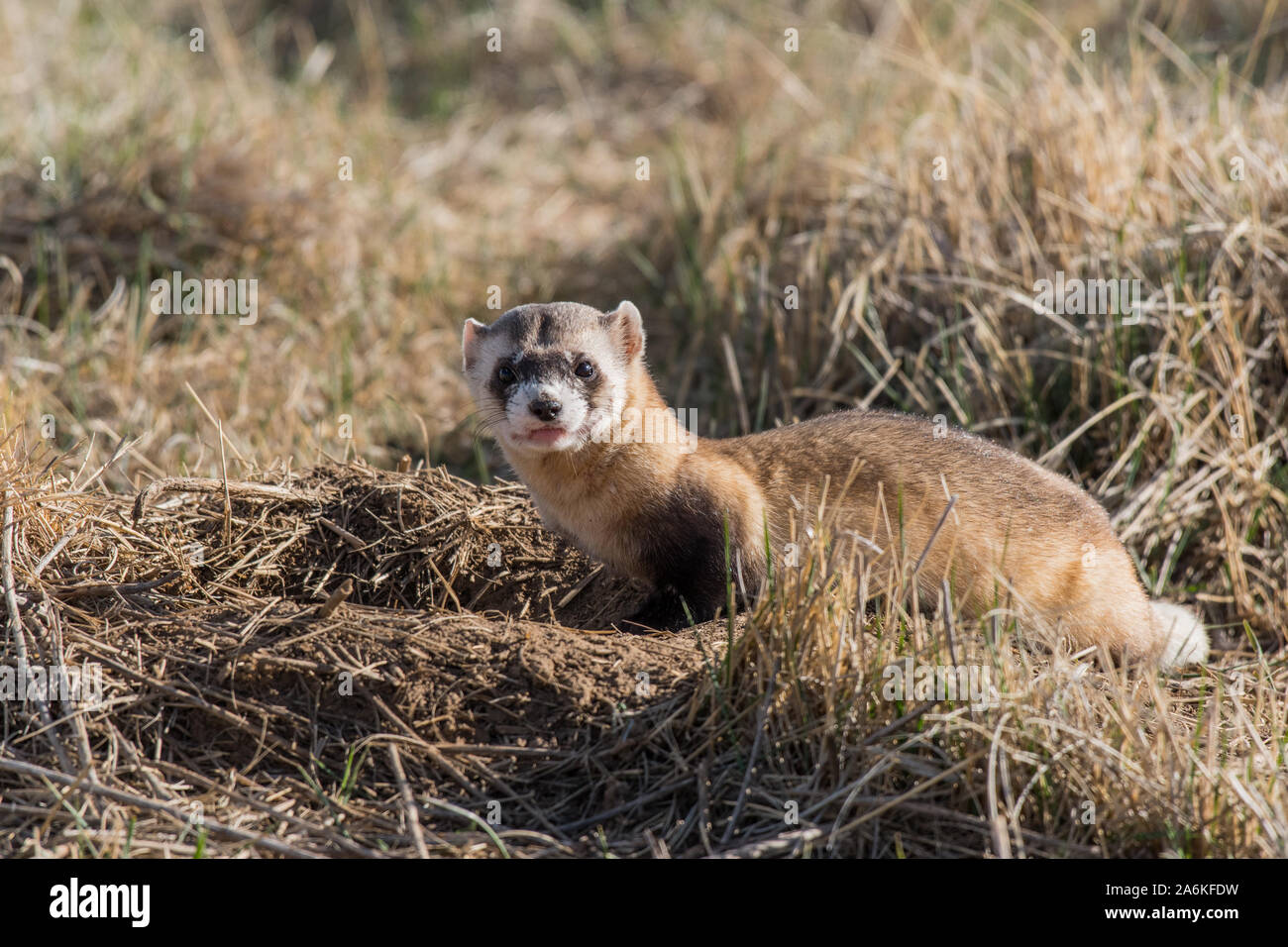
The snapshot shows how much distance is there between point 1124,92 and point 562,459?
154 inches

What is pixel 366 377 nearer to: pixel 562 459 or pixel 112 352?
pixel 112 352

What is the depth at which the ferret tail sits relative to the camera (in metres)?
4.45

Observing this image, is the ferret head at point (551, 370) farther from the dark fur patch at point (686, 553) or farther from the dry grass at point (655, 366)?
the dry grass at point (655, 366)

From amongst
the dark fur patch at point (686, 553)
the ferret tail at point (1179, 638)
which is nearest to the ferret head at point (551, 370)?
the dark fur patch at point (686, 553)

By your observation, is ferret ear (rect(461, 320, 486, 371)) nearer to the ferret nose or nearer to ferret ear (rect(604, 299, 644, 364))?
ferret ear (rect(604, 299, 644, 364))

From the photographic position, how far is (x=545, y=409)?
161 inches

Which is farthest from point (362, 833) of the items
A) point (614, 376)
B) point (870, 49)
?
point (870, 49)

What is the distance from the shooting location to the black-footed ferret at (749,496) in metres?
4.19

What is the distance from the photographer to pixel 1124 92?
6488 millimetres

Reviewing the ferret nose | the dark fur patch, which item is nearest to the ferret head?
the ferret nose

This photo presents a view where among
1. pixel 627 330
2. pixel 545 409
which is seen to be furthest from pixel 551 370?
pixel 627 330

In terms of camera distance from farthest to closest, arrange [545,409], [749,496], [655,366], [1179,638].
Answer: [655,366], [1179,638], [749,496], [545,409]

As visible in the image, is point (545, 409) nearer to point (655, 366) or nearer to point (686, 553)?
point (686, 553)

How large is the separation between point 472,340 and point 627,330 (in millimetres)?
563
